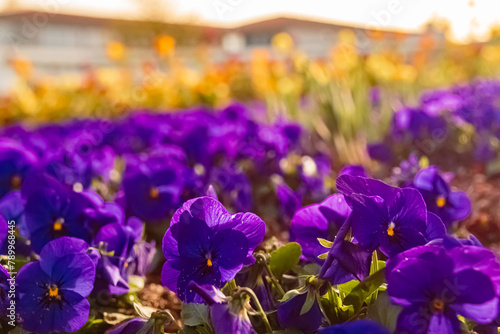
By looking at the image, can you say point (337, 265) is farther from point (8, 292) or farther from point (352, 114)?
point (352, 114)

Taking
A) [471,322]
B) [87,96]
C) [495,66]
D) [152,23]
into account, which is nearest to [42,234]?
[471,322]

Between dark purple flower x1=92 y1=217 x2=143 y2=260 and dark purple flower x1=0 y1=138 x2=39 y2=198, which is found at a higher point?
dark purple flower x1=92 y1=217 x2=143 y2=260

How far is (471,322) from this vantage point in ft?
2.59

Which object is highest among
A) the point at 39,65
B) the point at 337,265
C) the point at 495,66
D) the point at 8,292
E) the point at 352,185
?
the point at 352,185

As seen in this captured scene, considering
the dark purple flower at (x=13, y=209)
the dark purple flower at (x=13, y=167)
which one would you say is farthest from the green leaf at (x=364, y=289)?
the dark purple flower at (x=13, y=167)

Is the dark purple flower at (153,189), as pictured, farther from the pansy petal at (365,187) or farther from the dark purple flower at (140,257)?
the pansy petal at (365,187)

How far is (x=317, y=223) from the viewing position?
101 centimetres

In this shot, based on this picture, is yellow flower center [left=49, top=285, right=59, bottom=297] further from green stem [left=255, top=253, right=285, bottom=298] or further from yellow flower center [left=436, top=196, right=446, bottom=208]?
yellow flower center [left=436, top=196, right=446, bottom=208]

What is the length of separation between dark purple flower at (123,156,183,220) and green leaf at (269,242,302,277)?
746 millimetres

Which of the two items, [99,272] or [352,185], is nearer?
[352,185]

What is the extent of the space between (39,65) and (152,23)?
33.6ft

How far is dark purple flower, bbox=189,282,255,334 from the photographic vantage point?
738 millimetres

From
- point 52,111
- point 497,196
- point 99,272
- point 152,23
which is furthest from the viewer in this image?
point 152,23

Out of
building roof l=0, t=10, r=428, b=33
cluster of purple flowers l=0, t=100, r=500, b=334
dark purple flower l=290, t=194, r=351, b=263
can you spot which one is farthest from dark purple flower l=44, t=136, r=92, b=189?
building roof l=0, t=10, r=428, b=33
